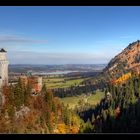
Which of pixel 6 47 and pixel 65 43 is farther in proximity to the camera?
pixel 6 47

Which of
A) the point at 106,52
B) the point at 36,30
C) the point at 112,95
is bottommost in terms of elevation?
the point at 112,95

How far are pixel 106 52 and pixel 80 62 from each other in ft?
0.80

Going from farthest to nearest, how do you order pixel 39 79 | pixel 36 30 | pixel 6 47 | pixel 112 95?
pixel 112 95 < pixel 36 30 < pixel 6 47 < pixel 39 79

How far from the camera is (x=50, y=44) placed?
287 cm
